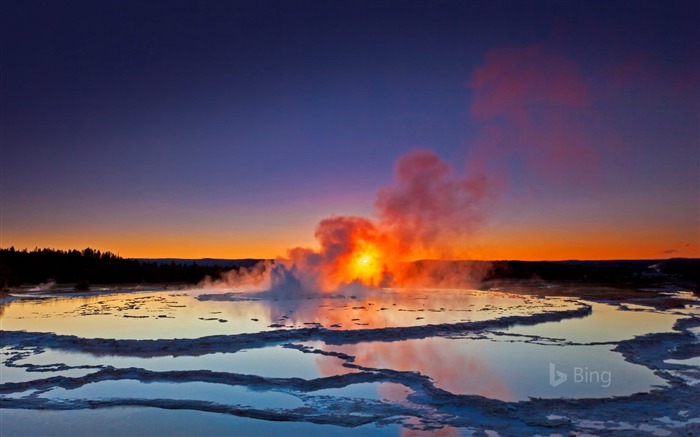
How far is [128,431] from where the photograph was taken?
323 inches

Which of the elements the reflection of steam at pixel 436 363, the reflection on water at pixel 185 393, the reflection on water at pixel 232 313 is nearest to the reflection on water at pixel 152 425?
the reflection on water at pixel 185 393

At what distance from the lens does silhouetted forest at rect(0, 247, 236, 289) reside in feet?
170

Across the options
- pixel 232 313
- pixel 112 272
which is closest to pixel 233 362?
pixel 232 313

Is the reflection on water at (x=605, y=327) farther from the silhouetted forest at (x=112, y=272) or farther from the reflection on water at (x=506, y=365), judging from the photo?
the silhouetted forest at (x=112, y=272)

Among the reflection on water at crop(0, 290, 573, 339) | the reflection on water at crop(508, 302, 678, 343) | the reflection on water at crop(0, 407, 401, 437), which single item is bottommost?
the reflection on water at crop(0, 407, 401, 437)

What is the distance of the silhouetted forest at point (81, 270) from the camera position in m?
51.9

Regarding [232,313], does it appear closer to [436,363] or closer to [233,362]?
[233,362]

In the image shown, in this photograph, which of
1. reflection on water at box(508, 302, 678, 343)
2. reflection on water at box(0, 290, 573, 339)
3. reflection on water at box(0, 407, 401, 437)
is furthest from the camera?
Result: reflection on water at box(0, 290, 573, 339)

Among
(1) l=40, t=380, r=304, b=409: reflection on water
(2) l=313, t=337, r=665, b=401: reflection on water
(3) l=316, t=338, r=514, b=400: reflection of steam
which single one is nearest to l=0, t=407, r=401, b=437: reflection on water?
(1) l=40, t=380, r=304, b=409: reflection on water

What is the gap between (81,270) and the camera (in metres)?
56.1

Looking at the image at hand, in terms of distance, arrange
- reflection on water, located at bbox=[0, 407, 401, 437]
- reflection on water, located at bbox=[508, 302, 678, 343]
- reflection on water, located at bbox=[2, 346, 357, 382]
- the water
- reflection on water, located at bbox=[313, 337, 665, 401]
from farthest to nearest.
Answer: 1. reflection on water, located at bbox=[508, 302, 678, 343]
2. reflection on water, located at bbox=[2, 346, 357, 382]
3. reflection on water, located at bbox=[313, 337, 665, 401]
4. the water
5. reflection on water, located at bbox=[0, 407, 401, 437]

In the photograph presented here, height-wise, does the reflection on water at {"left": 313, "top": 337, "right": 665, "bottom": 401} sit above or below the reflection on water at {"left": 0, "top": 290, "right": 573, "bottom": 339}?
below

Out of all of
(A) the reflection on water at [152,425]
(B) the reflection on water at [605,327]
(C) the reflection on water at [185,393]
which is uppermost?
(B) the reflection on water at [605,327]

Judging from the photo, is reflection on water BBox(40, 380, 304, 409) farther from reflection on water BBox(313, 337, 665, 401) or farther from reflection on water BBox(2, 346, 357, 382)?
reflection on water BBox(313, 337, 665, 401)
